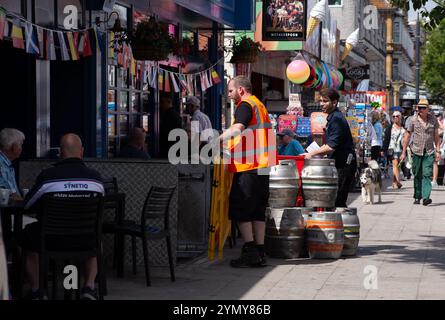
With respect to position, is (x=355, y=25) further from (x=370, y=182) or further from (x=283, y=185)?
(x=283, y=185)

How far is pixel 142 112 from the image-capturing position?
15.4 meters

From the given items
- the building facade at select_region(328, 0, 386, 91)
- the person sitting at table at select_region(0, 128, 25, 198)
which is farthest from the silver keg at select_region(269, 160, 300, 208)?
the building facade at select_region(328, 0, 386, 91)

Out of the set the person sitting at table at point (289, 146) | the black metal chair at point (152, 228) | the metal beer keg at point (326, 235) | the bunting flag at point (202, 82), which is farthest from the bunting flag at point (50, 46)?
the bunting flag at point (202, 82)

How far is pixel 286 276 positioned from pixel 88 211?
2.61 meters

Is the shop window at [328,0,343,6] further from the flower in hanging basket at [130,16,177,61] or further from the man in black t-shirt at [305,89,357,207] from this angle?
the man in black t-shirt at [305,89,357,207]

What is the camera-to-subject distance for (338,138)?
11375mm

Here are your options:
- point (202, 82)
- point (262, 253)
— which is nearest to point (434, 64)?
point (202, 82)

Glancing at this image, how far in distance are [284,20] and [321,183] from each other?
1248cm

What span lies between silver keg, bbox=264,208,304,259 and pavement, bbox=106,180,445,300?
0.12 meters

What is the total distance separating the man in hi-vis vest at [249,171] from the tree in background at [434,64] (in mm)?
59935

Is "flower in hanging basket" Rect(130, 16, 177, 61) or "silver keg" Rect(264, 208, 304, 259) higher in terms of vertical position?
"flower in hanging basket" Rect(130, 16, 177, 61)

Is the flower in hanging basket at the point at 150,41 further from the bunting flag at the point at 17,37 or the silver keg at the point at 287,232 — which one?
the silver keg at the point at 287,232

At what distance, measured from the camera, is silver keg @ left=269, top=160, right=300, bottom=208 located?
11203mm

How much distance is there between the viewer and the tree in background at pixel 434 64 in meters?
69.3
